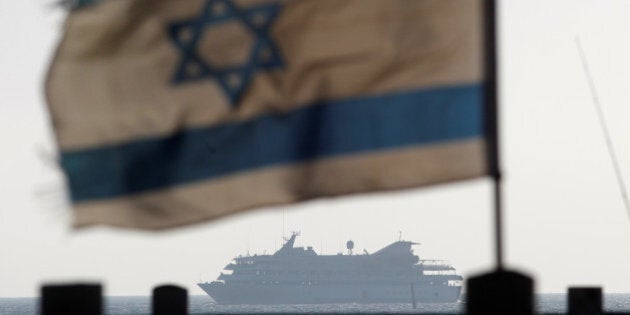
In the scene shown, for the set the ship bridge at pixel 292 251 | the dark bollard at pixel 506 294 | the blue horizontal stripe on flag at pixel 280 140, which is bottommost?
the dark bollard at pixel 506 294

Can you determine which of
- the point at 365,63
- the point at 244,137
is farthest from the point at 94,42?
the point at 365,63

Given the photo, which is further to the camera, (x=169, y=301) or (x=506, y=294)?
(x=169, y=301)

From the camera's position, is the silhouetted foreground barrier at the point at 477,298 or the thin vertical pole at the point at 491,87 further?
the thin vertical pole at the point at 491,87

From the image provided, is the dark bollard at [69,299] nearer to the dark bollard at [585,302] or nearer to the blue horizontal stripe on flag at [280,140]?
the blue horizontal stripe on flag at [280,140]

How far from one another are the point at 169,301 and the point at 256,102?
1420 millimetres

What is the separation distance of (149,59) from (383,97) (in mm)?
1533

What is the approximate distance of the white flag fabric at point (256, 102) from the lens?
9016 millimetres

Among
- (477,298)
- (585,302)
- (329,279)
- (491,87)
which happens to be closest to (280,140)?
(491,87)

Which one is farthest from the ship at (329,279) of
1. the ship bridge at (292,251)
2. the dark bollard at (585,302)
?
the dark bollard at (585,302)

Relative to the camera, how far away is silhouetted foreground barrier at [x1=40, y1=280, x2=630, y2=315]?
760 centimetres

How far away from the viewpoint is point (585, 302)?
10.4 metres

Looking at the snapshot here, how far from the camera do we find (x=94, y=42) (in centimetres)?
991

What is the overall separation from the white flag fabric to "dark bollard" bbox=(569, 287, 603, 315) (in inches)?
77.9

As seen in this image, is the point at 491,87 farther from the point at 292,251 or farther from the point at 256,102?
the point at 292,251
